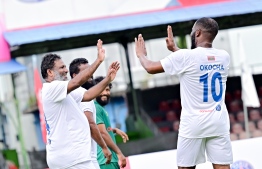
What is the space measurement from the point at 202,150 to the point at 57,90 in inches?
62.4

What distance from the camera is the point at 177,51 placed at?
8195 mm

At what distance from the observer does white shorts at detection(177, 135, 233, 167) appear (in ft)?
27.3

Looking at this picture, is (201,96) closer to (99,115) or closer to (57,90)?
(57,90)

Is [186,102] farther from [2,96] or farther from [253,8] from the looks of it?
[2,96]

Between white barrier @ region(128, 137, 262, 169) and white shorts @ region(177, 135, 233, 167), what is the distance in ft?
8.80

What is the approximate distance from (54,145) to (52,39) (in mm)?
9506

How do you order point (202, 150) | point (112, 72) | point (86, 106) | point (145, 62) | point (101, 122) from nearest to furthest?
point (112, 72)
point (145, 62)
point (202, 150)
point (86, 106)
point (101, 122)

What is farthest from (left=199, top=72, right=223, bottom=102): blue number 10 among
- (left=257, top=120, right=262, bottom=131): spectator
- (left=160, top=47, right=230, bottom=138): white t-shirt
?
(left=257, top=120, right=262, bottom=131): spectator

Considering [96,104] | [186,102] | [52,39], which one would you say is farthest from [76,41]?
[186,102]

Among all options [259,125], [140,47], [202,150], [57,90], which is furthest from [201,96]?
[259,125]

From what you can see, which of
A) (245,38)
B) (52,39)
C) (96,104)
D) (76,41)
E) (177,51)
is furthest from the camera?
(245,38)

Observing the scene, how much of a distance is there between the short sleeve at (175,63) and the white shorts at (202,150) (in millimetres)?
A: 680

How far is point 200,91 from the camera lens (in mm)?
8234

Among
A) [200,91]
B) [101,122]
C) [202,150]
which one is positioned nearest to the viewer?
[200,91]
